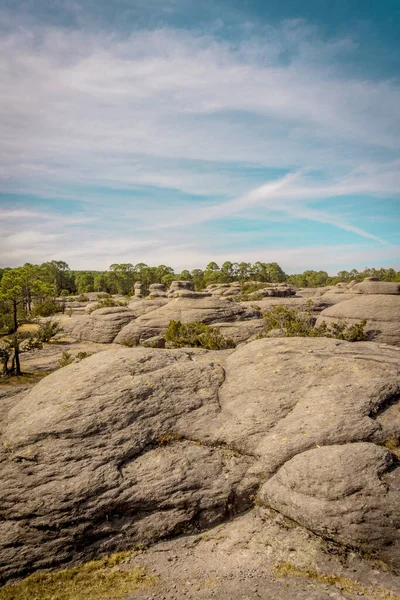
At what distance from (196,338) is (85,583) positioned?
64.3ft

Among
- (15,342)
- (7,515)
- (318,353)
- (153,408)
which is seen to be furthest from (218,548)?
(15,342)

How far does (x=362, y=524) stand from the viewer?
31.8ft

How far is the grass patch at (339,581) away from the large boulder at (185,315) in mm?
28042

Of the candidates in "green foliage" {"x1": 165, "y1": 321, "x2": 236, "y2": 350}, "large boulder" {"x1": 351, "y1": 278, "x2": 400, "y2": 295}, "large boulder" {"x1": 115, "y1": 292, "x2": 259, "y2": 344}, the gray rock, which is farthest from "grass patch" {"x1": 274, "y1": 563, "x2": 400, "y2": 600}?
"large boulder" {"x1": 351, "y1": 278, "x2": 400, "y2": 295}

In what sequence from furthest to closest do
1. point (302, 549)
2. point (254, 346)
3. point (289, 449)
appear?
point (254, 346)
point (289, 449)
point (302, 549)

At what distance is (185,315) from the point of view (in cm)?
3847

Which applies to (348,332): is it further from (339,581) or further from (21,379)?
(21,379)

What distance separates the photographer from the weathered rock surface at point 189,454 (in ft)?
33.9

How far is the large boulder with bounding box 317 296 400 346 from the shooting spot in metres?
25.6

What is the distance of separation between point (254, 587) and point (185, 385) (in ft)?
23.4

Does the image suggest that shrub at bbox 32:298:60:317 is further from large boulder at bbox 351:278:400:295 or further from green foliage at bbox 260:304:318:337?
large boulder at bbox 351:278:400:295

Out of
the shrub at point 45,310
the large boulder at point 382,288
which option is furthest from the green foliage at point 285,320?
the shrub at point 45,310

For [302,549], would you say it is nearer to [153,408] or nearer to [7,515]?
[153,408]

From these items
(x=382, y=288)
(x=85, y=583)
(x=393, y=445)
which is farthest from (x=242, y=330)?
(x=85, y=583)
